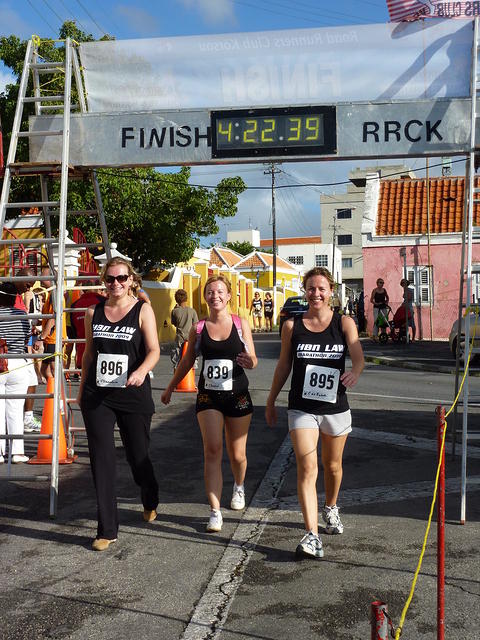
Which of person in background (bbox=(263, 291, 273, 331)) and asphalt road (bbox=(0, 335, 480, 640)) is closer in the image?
asphalt road (bbox=(0, 335, 480, 640))

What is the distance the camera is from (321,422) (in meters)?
5.67

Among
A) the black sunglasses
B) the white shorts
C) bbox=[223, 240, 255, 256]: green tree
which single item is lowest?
the white shorts

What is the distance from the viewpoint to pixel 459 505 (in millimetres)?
6512

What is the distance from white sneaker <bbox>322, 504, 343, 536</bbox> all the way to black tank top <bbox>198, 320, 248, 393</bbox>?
110 centimetres

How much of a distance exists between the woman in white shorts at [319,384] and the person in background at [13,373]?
132 inches

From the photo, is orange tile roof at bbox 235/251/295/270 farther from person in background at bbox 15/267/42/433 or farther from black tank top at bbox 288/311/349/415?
black tank top at bbox 288/311/349/415

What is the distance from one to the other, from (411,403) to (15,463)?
6545 mm

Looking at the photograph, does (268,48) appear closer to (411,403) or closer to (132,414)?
(132,414)

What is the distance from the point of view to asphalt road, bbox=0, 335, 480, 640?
423 centimetres

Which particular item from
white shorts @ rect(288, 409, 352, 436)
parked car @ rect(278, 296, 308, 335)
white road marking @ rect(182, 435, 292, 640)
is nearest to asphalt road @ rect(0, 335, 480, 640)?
white road marking @ rect(182, 435, 292, 640)

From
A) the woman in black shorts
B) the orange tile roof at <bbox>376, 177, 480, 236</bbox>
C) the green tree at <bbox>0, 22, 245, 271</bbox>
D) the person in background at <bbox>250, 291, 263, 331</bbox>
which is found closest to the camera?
the woman in black shorts

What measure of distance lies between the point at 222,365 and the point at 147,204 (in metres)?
24.7

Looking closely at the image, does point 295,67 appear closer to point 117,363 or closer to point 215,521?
point 117,363

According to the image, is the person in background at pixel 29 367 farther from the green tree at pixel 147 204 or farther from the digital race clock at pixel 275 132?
the green tree at pixel 147 204
